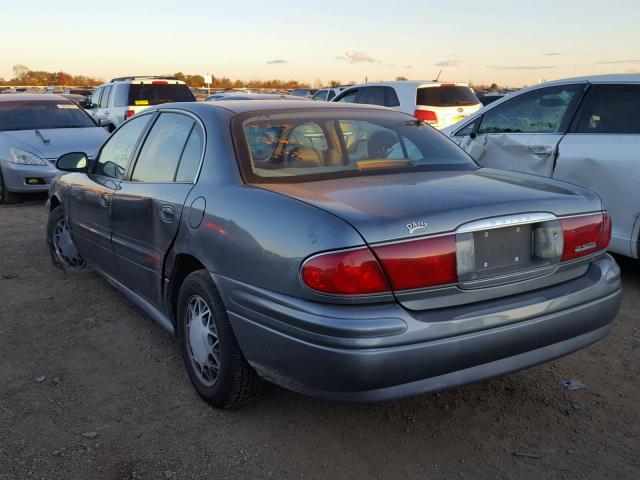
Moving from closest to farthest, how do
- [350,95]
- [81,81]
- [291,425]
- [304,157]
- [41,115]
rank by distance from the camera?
[291,425]
[304,157]
[41,115]
[350,95]
[81,81]

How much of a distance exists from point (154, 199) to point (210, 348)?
0.96 meters

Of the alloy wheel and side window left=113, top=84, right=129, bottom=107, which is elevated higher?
side window left=113, top=84, right=129, bottom=107

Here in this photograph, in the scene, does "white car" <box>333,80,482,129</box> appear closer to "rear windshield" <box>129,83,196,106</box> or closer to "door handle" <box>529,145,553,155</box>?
"rear windshield" <box>129,83,196,106</box>

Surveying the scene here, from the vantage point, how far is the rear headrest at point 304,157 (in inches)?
123

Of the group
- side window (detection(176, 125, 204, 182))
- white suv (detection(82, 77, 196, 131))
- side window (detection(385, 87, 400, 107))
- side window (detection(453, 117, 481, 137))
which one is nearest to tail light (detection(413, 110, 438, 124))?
side window (detection(385, 87, 400, 107))

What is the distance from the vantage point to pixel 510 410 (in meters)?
3.08

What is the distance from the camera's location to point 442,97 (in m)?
11.2

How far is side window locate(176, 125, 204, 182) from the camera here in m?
3.25

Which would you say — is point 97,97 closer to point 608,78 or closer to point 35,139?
point 35,139

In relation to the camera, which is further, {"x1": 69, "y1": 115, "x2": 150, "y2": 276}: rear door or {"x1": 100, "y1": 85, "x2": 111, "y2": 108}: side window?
{"x1": 100, "y1": 85, "x2": 111, "y2": 108}: side window

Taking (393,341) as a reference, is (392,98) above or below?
above

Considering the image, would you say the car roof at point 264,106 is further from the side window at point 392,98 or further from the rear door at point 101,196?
the side window at point 392,98

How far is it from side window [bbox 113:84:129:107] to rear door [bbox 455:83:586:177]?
30.6 feet

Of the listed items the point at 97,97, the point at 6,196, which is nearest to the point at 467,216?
the point at 6,196
